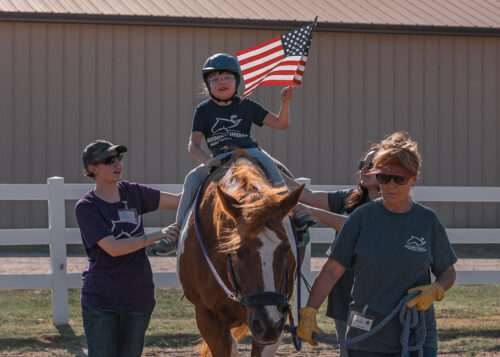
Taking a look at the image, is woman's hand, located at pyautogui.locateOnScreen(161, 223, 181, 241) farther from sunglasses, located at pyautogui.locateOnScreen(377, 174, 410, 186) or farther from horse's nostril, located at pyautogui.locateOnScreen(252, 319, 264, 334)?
sunglasses, located at pyautogui.locateOnScreen(377, 174, 410, 186)

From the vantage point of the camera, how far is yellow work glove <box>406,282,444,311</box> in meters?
3.88

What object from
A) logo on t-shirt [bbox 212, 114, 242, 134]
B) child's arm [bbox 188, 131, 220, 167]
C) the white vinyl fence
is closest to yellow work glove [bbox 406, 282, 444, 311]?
child's arm [bbox 188, 131, 220, 167]

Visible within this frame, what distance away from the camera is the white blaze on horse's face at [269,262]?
4098 millimetres

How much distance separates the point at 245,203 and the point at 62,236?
4.82 meters

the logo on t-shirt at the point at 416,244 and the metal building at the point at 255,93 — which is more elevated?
the metal building at the point at 255,93

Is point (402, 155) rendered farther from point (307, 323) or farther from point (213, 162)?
point (213, 162)

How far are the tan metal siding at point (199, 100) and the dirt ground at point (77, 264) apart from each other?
241cm

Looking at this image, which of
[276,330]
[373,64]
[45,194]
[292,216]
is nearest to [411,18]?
[373,64]

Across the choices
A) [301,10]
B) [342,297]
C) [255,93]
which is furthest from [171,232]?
[301,10]

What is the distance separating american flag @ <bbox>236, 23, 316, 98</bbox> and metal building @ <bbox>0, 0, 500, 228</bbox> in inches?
375

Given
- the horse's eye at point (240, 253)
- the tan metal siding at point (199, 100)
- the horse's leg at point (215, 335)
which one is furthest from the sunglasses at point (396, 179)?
the tan metal siding at point (199, 100)

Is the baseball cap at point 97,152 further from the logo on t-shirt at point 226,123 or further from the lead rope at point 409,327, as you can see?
the lead rope at point 409,327

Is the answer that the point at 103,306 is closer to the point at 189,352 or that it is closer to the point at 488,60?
the point at 189,352

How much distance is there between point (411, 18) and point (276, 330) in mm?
13925
